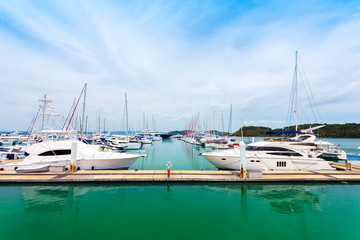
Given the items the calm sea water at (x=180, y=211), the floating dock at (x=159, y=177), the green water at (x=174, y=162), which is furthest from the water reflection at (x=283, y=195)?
the green water at (x=174, y=162)

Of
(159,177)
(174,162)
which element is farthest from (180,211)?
(174,162)

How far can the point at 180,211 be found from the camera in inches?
424

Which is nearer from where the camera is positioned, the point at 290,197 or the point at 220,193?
the point at 290,197

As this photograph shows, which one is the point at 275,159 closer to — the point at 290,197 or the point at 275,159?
the point at 275,159

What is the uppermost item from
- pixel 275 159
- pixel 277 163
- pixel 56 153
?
pixel 56 153

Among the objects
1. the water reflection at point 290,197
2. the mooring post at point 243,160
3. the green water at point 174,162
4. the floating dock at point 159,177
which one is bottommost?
the water reflection at point 290,197

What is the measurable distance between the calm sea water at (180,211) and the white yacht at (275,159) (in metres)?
3.93

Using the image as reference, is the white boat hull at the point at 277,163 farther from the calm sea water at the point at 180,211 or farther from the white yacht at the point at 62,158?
the white yacht at the point at 62,158

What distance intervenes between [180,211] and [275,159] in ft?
42.6

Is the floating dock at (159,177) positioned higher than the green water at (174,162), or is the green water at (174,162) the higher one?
the floating dock at (159,177)

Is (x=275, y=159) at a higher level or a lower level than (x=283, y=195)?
higher

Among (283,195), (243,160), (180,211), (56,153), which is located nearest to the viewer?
(180,211)

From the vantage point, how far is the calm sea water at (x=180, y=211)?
28.1 ft

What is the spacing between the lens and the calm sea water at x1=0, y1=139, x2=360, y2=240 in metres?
8.57
